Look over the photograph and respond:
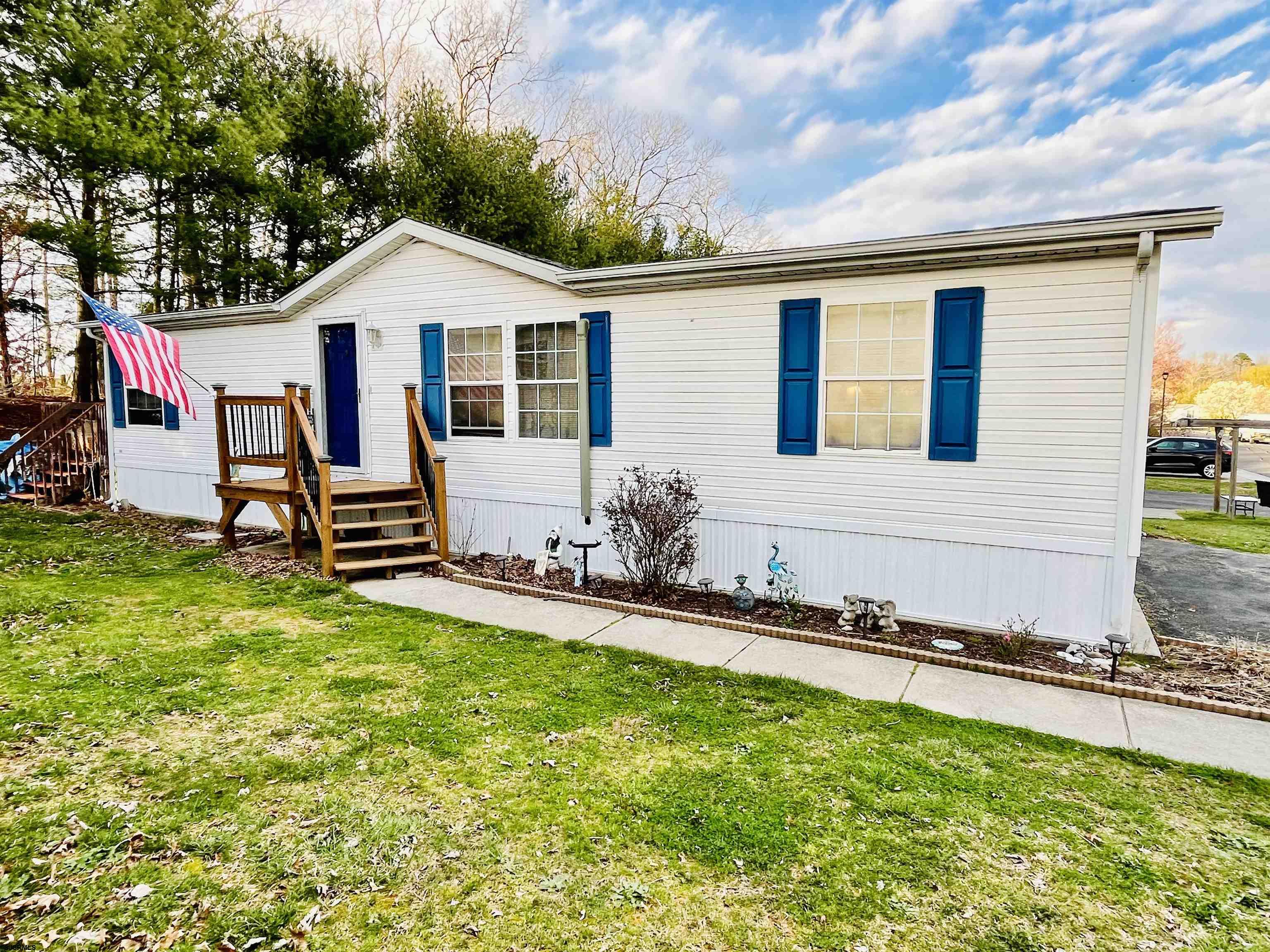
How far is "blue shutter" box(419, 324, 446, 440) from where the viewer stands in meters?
8.12

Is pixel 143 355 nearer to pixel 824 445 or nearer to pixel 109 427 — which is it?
pixel 109 427

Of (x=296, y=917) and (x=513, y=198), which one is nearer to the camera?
(x=296, y=917)

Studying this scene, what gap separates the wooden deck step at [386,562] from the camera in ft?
22.9

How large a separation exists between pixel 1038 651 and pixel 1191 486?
18.4m

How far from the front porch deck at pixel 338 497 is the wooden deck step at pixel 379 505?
0.01 m

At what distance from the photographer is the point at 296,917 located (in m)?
2.34

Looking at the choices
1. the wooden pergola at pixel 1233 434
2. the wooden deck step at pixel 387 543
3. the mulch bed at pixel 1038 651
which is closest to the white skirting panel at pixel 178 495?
the wooden deck step at pixel 387 543

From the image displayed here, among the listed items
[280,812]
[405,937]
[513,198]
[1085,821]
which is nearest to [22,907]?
[280,812]

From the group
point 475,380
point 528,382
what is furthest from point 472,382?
point 528,382

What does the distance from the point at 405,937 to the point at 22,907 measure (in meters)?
1.39

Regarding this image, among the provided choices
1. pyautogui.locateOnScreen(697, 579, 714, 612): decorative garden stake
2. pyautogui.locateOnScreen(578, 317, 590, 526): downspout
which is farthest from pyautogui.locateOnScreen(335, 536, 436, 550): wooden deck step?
pyautogui.locateOnScreen(697, 579, 714, 612): decorative garden stake

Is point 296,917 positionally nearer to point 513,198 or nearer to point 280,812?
point 280,812

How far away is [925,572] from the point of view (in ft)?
18.7

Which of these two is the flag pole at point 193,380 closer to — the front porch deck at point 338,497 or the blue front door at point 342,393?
the front porch deck at point 338,497
